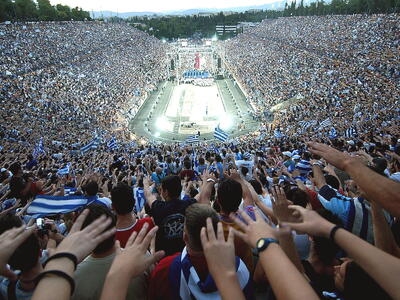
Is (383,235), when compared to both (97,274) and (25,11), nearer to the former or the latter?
(97,274)

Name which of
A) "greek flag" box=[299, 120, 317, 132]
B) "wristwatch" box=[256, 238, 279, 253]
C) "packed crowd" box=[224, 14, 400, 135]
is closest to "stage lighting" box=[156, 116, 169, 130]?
"packed crowd" box=[224, 14, 400, 135]

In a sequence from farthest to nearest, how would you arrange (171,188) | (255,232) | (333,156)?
1. (171,188)
2. (333,156)
3. (255,232)

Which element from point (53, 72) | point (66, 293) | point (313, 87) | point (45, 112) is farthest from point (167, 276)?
point (53, 72)

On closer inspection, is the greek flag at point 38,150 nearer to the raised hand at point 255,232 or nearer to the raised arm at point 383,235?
the raised hand at point 255,232

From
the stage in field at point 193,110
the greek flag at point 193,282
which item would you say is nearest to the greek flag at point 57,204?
the greek flag at point 193,282

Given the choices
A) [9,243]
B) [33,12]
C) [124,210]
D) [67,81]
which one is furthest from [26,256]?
[33,12]
